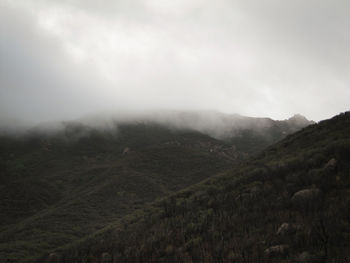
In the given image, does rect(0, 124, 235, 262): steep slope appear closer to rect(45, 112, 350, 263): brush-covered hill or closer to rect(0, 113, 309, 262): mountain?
rect(0, 113, 309, 262): mountain

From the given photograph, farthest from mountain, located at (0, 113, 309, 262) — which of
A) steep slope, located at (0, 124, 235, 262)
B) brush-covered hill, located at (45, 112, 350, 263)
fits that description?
brush-covered hill, located at (45, 112, 350, 263)

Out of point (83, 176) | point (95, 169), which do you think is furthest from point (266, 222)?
point (95, 169)

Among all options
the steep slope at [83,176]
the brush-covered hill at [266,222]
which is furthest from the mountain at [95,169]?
the brush-covered hill at [266,222]

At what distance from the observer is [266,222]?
14453mm

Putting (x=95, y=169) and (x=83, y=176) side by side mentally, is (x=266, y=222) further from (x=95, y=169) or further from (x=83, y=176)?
(x=95, y=169)

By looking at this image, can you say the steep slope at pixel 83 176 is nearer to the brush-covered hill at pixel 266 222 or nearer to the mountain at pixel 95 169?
the mountain at pixel 95 169

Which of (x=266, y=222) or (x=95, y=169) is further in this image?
(x=95, y=169)

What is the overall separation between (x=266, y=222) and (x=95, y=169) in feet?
239

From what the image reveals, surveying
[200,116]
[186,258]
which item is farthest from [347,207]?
[200,116]

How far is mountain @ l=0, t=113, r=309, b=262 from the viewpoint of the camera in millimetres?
43188

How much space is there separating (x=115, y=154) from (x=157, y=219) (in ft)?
268

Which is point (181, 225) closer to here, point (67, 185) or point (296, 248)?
point (296, 248)

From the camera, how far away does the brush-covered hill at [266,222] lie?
1037 cm

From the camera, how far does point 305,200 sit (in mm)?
14867
